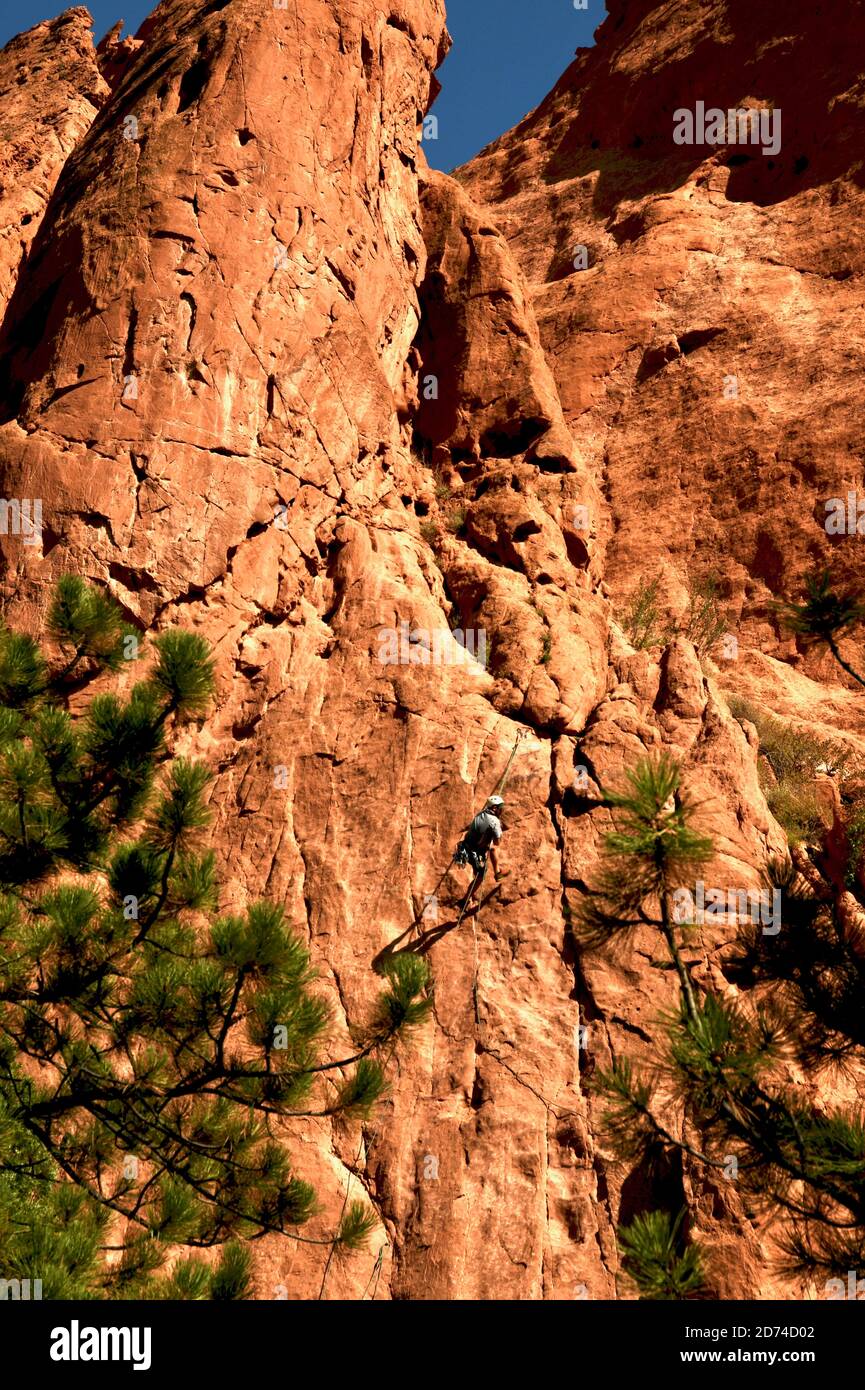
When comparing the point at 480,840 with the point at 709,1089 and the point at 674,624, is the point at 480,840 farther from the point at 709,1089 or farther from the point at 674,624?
the point at 674,624

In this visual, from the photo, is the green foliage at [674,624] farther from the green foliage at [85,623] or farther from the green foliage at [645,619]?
the green foliage at [85,623]

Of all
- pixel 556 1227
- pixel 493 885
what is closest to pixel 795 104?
pixel 493 885

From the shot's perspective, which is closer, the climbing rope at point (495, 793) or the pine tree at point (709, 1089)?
the pine tree at point (709, 1089)

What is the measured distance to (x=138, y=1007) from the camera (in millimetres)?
7312

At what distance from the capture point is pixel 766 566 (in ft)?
63.3

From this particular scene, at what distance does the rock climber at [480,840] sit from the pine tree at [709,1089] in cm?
451

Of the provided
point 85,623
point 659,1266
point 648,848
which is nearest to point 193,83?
point 85,623

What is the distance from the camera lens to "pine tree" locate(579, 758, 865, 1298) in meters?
5.52

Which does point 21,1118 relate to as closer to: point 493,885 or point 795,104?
point 493,885

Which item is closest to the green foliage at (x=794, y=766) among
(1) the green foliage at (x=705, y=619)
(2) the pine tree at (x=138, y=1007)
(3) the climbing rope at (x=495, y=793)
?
(1) the green foliage at (x=705, y=619)

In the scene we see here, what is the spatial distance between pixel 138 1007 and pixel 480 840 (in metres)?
4.30

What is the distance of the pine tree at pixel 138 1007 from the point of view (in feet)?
22.2

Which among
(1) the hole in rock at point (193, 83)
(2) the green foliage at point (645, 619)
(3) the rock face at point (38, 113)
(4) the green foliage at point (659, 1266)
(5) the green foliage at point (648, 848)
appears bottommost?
(4) the green foliage at point (659, 1266)

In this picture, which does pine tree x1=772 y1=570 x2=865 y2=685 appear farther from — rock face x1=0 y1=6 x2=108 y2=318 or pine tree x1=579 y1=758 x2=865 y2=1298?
rock face x1=0 y1=6 x2=108 y2=318
